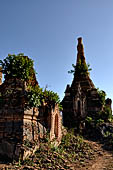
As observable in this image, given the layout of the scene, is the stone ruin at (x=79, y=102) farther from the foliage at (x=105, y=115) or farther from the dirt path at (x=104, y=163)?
the dirt path at (x=104, y=163)

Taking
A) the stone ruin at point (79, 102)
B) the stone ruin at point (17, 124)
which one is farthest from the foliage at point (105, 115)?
the stone ruin at point (17, 124)

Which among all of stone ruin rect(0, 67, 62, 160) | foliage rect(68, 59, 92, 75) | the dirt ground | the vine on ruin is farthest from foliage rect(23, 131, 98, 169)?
foliage rect(68, 59, 92, 75)

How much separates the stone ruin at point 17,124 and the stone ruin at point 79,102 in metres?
10.2

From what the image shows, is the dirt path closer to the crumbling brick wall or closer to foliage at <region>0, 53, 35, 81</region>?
the crumbling brick wall

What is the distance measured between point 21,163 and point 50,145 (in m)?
2.87

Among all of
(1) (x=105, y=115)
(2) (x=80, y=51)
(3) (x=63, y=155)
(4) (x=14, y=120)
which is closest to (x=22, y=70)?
(4) (x=14, y=120)

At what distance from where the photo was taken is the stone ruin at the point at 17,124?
968 cm

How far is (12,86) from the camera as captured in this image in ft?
36.6

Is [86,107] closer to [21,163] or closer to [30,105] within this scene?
[30,105]

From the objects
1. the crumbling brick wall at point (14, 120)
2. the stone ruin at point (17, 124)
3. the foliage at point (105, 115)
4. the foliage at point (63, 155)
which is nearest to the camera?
the foliage at point (63, 155)

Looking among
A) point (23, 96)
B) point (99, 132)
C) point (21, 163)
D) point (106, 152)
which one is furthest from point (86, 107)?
point (21, 163)

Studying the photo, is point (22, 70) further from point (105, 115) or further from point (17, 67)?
point (105, 115)

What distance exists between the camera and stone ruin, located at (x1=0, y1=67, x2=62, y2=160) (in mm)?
9680

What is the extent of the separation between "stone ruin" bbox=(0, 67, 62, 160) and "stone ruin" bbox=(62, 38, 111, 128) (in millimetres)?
10157
